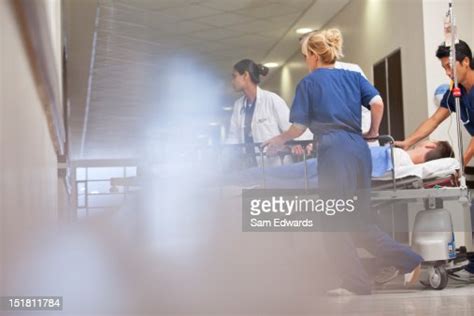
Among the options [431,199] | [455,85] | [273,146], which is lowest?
[431,199]

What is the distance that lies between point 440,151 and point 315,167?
335 mm

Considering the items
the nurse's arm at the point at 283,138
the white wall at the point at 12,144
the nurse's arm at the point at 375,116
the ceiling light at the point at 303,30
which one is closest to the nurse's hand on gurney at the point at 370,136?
the nurse's arm at the point at 375,116

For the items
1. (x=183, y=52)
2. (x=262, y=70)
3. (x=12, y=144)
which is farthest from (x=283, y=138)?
(x=12, y=144)

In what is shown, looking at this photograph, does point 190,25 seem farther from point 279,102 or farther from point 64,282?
point 64,282

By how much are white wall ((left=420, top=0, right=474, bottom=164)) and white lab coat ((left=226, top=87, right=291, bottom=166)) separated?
33cm

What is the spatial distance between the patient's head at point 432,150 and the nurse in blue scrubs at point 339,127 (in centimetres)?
19

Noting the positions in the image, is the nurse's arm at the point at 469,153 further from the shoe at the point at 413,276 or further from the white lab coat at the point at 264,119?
the white lab coat at the point at 264,119

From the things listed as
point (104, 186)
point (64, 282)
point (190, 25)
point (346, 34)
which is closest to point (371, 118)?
point (346, 34)

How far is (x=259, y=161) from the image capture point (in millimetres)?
1027

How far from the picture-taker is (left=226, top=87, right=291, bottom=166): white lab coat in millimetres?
1027

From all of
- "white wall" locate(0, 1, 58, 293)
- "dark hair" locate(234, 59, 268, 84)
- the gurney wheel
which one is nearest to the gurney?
the gurney wheel

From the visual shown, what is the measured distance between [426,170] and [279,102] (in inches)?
15.7

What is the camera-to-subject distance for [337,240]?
2.95 ft

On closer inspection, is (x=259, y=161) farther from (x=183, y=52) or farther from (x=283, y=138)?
(x=183, y=52)
